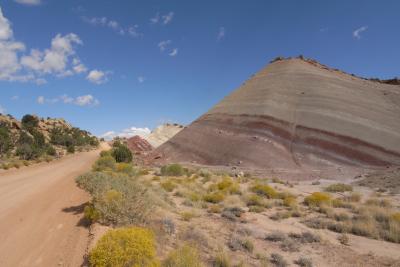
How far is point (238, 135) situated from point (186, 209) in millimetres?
22464

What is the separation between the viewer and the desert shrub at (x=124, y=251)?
5773mm

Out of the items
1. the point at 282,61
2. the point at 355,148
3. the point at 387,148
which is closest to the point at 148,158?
the point at 355,148

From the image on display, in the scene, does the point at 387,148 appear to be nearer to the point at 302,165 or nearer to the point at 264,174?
the point at 302,165

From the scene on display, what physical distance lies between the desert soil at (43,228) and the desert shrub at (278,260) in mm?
4391

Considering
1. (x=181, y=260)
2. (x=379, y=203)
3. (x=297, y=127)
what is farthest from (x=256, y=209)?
(x=297, y=127)

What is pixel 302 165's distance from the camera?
2866 cm

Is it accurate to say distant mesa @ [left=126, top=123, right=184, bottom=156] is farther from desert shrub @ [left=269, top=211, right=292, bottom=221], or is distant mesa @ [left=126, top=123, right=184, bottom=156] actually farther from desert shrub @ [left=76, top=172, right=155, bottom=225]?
desert shrub @ [left=76, top=172, right=155, bottom=225]

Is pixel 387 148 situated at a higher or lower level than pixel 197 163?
higher

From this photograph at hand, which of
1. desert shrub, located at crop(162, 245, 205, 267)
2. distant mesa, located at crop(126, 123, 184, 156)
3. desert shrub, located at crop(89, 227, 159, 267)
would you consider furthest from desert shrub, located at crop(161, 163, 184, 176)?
distant mesa, located at crop(126, 123, 184, 156)

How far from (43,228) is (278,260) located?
612 centimetres

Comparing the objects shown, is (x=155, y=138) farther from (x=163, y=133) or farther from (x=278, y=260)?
(x=278, y=260)

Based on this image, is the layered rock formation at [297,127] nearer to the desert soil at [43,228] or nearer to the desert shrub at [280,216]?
the desert shrub at [280,216]

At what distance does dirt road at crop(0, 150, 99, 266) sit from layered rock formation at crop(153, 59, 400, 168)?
19740 mm

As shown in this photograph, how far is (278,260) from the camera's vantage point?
7.73 metres
